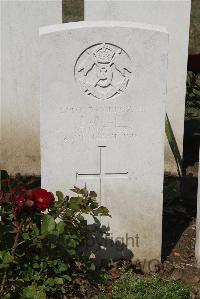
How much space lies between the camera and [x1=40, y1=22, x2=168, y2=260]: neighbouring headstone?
3588mm

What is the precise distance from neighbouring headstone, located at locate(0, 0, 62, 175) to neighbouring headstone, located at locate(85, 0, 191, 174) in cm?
44

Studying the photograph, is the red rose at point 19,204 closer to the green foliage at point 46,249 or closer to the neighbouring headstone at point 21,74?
the green foliage at point 46,249

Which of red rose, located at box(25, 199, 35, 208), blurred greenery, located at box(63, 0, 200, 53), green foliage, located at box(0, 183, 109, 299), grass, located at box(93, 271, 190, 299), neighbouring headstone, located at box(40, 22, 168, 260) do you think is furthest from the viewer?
blurred greenery, located at box(63, 0, 200, 53)

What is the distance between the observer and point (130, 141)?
377 centimetres

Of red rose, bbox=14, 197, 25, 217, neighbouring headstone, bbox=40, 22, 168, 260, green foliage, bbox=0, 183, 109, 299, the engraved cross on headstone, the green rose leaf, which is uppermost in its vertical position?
neighbouring headstone, bbox=40, 22, 168, 260

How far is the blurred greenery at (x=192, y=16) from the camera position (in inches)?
500

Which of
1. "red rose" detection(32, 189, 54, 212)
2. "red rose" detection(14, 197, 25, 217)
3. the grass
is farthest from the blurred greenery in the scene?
"red rose" detection(14, 197, 25, 217)

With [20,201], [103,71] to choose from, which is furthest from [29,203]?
[103,71]

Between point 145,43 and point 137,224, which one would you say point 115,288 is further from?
point 145,43

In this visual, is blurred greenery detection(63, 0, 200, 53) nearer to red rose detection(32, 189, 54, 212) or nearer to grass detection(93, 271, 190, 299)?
grass detection(93, 271, 190, 299)

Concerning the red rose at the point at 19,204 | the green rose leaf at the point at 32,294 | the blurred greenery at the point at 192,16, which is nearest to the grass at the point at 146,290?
the green rose leaf at the point at 32,294

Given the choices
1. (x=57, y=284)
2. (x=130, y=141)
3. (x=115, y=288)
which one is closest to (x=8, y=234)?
(x=57, y=284)

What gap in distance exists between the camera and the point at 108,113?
12.2 ft

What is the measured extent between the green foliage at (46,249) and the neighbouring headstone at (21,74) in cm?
214
